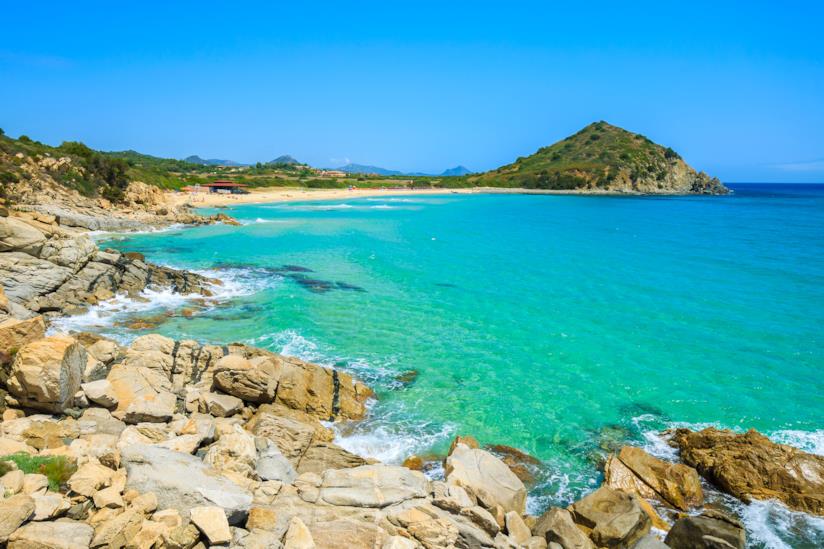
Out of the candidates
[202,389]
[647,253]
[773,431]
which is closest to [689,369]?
[773,431]

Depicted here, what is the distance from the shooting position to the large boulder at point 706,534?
863 cm

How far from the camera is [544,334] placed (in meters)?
21.7

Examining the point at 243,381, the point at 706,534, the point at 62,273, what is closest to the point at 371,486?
the point at 243,381

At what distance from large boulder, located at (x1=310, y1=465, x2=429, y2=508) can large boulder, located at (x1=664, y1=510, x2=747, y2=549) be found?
4837mm

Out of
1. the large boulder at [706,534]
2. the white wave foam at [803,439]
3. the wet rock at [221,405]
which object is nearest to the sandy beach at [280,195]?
the wet rock at [221,405]

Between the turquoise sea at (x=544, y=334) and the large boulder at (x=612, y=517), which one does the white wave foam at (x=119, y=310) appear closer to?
Result: the turquoise sea at (x=544, y=334)

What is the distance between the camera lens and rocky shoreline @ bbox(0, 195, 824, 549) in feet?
22.5

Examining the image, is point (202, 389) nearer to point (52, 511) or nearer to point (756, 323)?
point (52, 511)

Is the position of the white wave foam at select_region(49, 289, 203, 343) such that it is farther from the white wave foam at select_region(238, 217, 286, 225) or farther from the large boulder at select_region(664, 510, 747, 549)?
the white wave foam at select_region(238, 217, 286, 225)

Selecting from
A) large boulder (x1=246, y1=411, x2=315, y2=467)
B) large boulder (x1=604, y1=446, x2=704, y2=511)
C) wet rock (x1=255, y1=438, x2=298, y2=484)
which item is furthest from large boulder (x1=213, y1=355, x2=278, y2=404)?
large boulder (x1=604, y1=446, x2=704, y2=511)

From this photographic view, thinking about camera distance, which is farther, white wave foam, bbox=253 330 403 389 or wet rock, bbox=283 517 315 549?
white wave foam, bbox=253 330 403 389

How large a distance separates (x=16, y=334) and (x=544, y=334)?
61.3 ft

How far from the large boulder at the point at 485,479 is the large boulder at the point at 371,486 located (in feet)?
3.20

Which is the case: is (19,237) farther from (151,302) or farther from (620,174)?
(620,174)
